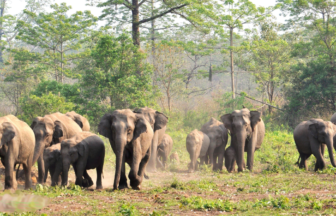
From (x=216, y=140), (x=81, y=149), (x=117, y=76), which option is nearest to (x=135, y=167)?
(x=81, y=149)

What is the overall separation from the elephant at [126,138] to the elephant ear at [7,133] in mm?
2153

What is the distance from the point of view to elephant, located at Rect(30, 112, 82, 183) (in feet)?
40.6

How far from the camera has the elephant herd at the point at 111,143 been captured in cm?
1053

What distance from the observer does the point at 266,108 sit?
32688mm

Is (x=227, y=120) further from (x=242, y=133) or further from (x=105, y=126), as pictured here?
(x=105, y=126)

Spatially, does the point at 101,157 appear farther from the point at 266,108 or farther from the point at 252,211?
the point at 266,108

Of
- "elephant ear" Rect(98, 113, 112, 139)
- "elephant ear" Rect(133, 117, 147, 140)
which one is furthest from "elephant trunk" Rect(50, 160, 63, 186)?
"elephant ear" Rect(133, 117, 147, 140)

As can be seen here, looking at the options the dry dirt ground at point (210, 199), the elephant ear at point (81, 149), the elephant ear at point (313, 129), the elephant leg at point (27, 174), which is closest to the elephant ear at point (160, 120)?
the dry dirt ground at point (210, 199)

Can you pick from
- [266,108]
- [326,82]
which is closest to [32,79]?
[266,108]

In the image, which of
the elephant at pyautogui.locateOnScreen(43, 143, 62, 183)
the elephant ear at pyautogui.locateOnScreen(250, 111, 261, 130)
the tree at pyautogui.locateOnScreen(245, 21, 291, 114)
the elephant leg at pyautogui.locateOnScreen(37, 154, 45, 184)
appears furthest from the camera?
the tree at pyautogui.locateOnScreen(245, 21, 291, 114)

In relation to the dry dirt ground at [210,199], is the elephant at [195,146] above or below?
above

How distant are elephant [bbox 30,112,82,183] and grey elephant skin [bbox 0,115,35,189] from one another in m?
0.46

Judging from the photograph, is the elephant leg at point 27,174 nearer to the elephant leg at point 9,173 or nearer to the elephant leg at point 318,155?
the elephant leg at point 9,173

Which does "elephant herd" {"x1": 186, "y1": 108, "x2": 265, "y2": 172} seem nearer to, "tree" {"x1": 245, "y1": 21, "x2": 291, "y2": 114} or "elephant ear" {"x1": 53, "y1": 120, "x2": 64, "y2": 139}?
"elephant ear" {"x1": 53, "y1": 120, "x2": 64, "y2": 139}
